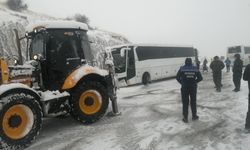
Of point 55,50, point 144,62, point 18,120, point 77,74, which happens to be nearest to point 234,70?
point 144,62

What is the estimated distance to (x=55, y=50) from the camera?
9141 mm

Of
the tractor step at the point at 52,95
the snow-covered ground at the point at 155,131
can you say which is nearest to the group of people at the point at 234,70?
the snow-covered ground at the point at 155,131

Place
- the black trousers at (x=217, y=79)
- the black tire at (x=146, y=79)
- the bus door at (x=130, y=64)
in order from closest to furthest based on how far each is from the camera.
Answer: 1. the black trousers at (x=217, y=79)
2. the bus door at (x=130, y=64)
3. the black tire at (x=146, y=79)

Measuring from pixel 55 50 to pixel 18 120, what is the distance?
243 centimetres

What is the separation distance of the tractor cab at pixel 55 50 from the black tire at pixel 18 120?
1313mm

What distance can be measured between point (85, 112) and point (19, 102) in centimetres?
246

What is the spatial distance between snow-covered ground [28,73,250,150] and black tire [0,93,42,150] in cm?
32

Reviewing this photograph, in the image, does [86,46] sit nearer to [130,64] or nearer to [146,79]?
[130,64]

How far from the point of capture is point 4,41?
35094mm

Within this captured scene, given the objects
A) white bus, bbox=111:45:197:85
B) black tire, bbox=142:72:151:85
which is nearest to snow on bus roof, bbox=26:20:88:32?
white bus, bbox=111:45:197:85

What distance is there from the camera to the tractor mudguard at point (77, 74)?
909 centimetres

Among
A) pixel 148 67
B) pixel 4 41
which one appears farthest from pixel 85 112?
pixel 4 41

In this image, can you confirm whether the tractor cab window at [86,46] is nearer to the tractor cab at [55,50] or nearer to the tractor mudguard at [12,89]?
the tractor cab at [55,50]

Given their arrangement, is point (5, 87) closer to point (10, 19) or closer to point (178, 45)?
point (178, 45)
